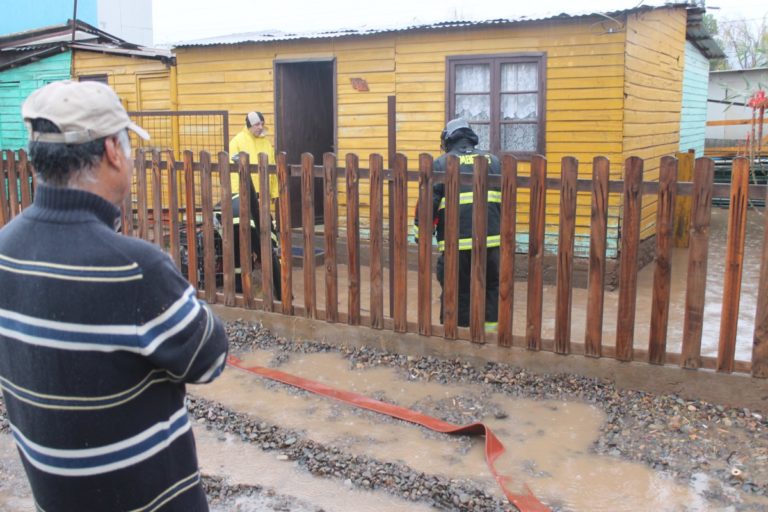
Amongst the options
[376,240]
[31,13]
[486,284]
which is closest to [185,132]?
[376,240]

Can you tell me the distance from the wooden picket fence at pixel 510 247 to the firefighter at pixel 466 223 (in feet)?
0.65

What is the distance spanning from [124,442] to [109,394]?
130mm

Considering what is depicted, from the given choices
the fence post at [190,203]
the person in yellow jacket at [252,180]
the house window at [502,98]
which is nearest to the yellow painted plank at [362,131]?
the house window at [502,98]

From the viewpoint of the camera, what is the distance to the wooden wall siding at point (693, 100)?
1326 cm

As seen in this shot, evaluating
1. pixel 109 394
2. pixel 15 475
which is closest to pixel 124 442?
pixel 109 394

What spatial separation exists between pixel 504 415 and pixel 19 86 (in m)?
12.6

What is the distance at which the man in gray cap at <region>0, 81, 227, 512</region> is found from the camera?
5.42ft

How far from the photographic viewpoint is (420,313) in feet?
18.2

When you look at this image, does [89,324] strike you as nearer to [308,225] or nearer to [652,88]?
[308,225]

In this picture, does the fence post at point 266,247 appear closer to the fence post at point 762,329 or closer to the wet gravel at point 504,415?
the wet gravel at point 504,415

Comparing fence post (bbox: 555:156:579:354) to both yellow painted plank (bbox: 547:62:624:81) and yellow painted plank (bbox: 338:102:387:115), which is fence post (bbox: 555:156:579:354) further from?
yellow painted plank (bbox: 338:102:387:115)

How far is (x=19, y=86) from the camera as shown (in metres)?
13.8

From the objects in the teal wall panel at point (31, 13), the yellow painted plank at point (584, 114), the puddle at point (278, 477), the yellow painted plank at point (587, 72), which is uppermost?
the teal wall panel at point (31, 13)

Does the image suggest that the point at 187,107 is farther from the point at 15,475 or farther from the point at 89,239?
the point at 89,239
